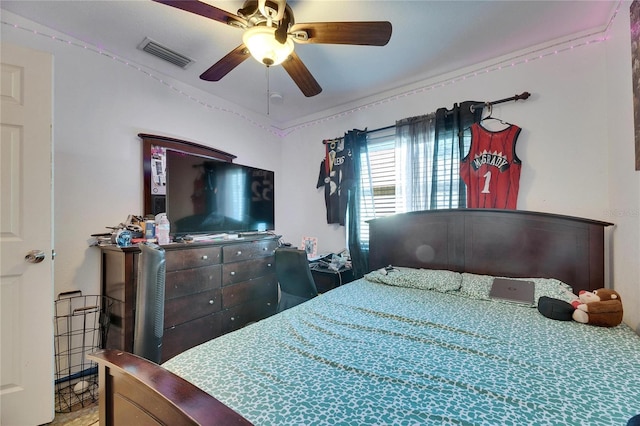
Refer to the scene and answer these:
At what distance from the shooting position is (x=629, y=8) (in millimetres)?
1542

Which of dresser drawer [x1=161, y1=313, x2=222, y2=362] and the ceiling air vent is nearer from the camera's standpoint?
dresser drawer [x1=161, y1=313, x2=222, y2=362]

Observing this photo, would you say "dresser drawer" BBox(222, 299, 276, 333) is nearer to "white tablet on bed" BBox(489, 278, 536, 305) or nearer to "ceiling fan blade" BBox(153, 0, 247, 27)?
"white tablet on bed" BBox(489, 278, 536, 305)

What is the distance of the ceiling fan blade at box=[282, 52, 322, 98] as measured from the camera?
1708 mm

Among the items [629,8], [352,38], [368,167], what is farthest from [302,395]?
[629,8]

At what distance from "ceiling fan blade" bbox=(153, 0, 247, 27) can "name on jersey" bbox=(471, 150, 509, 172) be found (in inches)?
83.4

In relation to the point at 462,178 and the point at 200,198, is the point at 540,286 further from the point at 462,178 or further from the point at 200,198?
the point at 200,198

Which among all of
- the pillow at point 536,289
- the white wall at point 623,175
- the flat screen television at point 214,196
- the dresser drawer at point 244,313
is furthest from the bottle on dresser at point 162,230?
the white wall at point 623,175

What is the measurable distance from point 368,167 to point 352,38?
1633 mm

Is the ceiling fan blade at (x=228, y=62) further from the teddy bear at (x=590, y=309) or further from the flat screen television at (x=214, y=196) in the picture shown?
the teddy bear at (x=590, y=309)

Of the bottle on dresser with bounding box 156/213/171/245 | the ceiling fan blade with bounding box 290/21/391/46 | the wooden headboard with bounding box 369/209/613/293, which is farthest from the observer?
the bottle on dresser with bounding box 156/213/171/245

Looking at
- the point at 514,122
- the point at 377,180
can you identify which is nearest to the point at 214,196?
the point at 377,180

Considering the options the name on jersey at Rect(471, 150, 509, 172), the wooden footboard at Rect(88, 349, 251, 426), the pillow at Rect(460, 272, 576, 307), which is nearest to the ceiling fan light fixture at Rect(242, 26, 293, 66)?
the wooden footboard at Rect(88, 349, 251, 426)

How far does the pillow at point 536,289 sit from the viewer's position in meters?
1.65

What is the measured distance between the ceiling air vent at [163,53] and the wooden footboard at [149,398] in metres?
2.30
